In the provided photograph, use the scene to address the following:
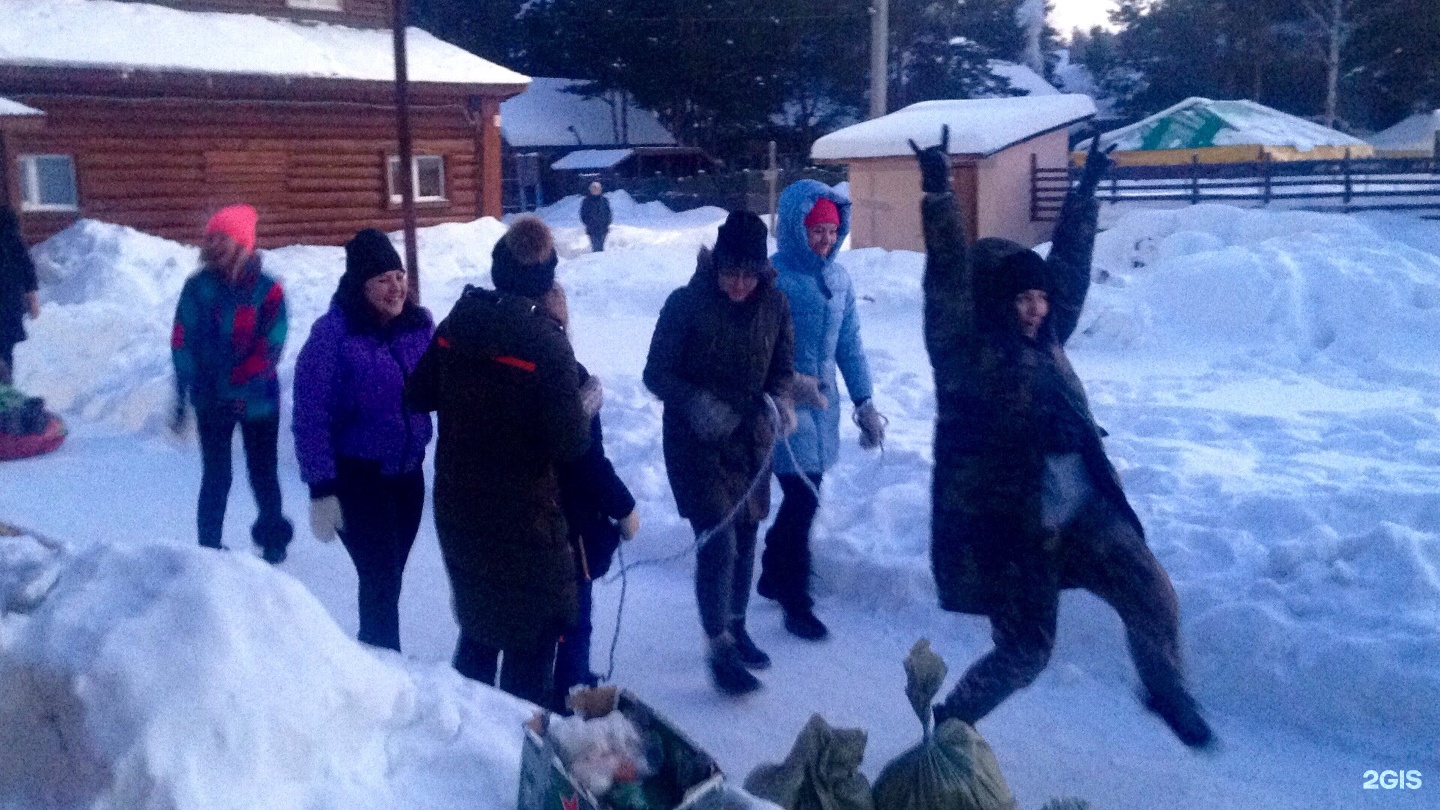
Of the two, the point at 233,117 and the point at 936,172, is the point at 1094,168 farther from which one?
the point at 233,117

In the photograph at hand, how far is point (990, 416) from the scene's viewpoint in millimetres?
3436

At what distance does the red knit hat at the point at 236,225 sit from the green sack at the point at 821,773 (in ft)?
11.5

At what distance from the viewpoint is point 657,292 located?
47.9ft

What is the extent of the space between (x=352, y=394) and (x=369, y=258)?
1.42 feet

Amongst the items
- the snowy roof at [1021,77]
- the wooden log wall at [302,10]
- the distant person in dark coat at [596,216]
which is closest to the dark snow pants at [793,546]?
the distant person in dark coat at [596,216]

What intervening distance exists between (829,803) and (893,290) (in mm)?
11075

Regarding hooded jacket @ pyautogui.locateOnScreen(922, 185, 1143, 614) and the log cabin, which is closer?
hooded jacket @ pyautogui.locateOnScreen(922, 185, 1143, 614)

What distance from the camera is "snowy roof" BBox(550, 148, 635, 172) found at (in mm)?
37875

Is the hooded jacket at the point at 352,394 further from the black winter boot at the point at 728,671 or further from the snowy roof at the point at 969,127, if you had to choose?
the snowy roof at the point at 969,127

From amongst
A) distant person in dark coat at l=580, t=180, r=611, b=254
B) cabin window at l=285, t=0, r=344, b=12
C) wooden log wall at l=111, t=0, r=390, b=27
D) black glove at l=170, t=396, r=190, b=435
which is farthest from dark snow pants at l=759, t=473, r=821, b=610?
cabin window at l=285, t=0, r=344, b=12

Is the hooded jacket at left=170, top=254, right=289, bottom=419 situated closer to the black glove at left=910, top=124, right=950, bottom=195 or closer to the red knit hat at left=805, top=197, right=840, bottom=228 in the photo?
the red knit hat at left=805, top=197, right=840, bottom=228

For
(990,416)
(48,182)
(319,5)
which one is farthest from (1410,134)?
(990,416)

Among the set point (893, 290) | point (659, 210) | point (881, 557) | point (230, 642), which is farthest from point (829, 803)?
point (659, 210)

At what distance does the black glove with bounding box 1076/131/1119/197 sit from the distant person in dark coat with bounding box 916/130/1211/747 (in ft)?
0.97
